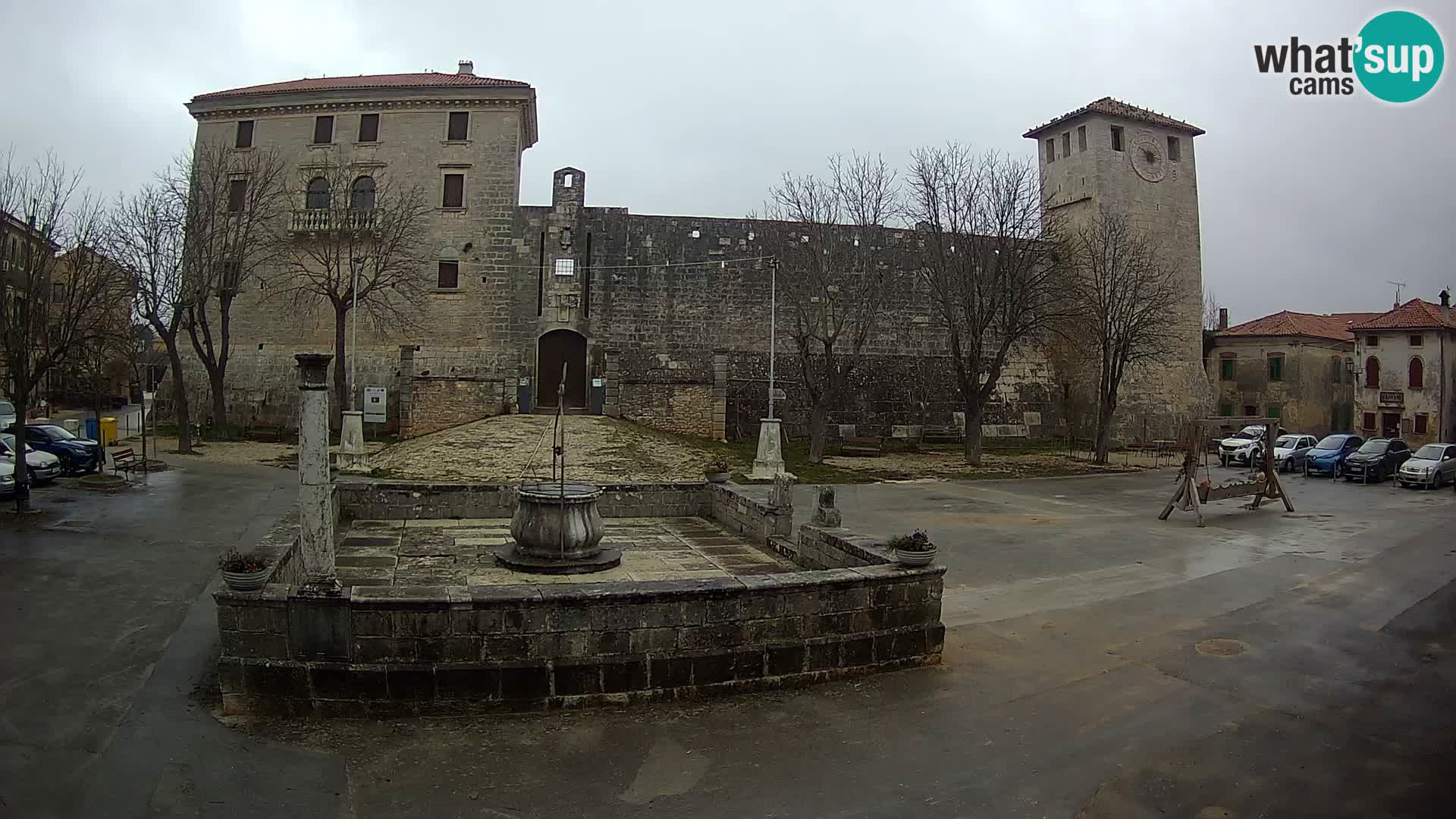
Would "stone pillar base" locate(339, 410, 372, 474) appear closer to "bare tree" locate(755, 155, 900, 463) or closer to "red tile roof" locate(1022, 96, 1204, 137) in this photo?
"bare tree" locate(755, 155, 900, 463)

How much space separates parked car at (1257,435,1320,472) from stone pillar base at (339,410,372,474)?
1021 inches

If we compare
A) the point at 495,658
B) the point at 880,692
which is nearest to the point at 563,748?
the point at 495,658

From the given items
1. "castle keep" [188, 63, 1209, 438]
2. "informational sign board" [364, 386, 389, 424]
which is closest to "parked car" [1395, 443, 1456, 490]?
"castle keep" [188, 63, 1209, 438]

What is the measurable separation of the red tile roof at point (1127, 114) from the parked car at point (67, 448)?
33.8 metres

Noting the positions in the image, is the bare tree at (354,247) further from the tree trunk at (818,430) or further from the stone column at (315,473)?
the stone column at (315,473)

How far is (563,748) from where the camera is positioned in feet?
16.2

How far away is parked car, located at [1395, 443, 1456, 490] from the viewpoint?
21891 mm

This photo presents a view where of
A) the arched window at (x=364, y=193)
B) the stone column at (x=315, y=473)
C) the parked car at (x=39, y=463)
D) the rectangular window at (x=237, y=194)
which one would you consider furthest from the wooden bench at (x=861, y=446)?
the stone column at (x=315, y=473)

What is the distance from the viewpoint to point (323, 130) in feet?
98.3

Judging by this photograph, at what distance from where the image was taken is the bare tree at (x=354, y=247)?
27.6 metres

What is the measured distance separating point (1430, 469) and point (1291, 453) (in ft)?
16.9

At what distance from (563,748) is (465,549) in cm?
→ 429

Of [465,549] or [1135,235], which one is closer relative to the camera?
[465,549]

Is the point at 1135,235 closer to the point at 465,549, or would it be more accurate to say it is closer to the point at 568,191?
the point at 568,191
